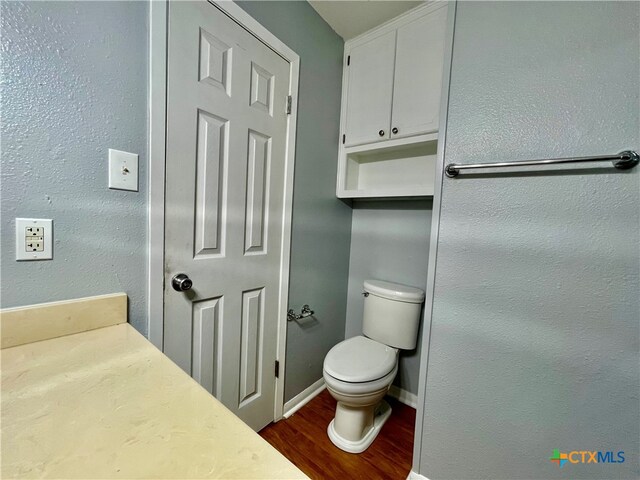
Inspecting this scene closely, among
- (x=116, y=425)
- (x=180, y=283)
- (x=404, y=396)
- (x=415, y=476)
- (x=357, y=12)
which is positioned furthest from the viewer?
(x=404, y=396)

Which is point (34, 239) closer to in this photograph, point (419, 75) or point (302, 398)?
point (302, 398)

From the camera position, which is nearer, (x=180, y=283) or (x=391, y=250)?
(x=180, y=283)

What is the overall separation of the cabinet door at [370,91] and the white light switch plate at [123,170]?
3.89ft

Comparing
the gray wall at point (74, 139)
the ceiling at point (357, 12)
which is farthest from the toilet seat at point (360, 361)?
the ceiling at point (357, 12)

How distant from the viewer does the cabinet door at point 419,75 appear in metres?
1.30

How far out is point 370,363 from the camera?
4.19ft

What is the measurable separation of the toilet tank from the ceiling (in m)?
1.52

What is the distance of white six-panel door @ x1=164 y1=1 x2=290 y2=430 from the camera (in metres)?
0.92

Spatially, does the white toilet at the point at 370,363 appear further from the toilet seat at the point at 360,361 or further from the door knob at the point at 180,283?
the door knob at the point at 180,283

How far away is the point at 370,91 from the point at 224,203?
43.7 inches

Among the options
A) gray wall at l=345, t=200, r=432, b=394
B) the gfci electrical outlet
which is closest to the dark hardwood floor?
gray wall at l=345, t=200, r=432, b=394

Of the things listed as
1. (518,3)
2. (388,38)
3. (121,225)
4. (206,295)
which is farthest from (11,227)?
(388,38)

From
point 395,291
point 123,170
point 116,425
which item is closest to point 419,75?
point 395,291

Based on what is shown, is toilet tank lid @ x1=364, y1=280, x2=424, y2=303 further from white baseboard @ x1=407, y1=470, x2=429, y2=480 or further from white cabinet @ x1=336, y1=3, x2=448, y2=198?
white baseboard @ x1=407, y1=470, x2=429, y2=480
